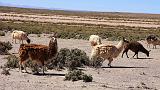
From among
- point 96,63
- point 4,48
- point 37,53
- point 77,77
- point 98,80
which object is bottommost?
point 4,48

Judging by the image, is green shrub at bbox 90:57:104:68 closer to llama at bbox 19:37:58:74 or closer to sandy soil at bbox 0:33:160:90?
sandy soil at bbox 0:33:160:90

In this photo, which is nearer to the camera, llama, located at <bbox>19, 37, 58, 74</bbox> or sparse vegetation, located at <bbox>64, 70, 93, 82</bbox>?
sparse vegetation, located at <bbox>64, 70, 93, 82</bbox>

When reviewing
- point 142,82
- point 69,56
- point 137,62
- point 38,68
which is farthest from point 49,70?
point 137,62

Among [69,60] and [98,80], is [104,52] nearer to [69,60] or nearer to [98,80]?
[69,60]

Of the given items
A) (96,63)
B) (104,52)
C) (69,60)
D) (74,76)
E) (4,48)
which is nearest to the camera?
(74,76)

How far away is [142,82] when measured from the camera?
51.4ft

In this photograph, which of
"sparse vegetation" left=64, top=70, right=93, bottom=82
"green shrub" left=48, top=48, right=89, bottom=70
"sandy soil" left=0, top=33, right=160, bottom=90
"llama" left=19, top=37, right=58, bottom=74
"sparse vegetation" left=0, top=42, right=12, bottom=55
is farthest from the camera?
"sparse vegetation" left=0, top=42, right=12, bottom=55

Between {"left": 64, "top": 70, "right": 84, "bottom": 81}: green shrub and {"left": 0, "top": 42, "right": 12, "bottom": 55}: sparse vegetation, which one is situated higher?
{"left": 64, "top": 70, "right": 84, "bottom": 81}: green shrub

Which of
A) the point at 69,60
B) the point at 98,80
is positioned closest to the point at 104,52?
the point at 69,60

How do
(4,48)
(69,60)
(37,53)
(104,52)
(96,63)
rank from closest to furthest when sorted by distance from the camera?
(37,53) < (69,60) < (96,63) < (104,52) < (4,48)

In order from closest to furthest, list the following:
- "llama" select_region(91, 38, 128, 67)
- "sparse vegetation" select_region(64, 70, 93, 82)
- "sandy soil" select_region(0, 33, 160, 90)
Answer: "sandy soil" select_region(0, 33, 160, 90) → "sparse vegetation" select_region(64, 70, 93, 82) → "llama" select_region(91, 38, 128, 67)

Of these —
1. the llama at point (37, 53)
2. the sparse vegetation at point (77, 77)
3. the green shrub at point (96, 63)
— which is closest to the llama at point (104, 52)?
the green shrub at point (96, 63)

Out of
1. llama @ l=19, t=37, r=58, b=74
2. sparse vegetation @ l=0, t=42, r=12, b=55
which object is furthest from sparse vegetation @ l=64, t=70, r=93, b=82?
sparse vegetation @ l=0, t=42, r=12, b=55

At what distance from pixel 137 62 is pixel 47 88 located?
10.6 m
